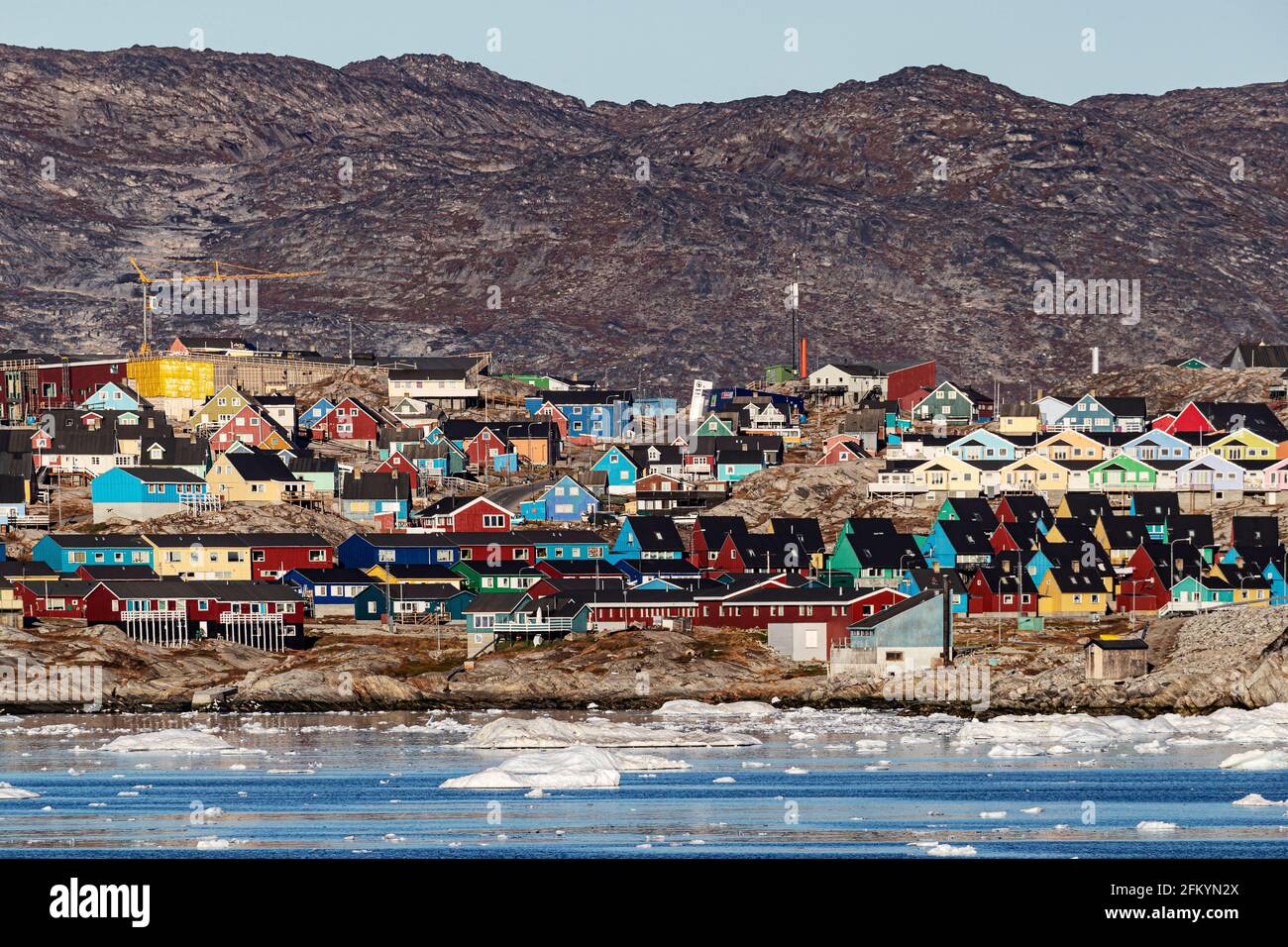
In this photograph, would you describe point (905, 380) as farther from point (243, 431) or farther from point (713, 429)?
point (243, 431)

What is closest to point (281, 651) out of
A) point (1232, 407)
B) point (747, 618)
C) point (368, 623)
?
point (368, 623)

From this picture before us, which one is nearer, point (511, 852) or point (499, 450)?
point (511, 852)

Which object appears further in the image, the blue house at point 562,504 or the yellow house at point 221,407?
the yellow house at point 221,407

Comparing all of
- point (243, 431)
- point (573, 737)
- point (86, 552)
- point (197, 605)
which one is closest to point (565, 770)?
point (573, 737)

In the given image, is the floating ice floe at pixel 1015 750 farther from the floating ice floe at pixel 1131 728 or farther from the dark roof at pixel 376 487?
the dark roof at pixel 376 487

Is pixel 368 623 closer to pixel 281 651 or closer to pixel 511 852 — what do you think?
pixel 281 651

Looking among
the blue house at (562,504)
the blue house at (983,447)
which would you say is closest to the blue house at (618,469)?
the blue house at (562,504)
